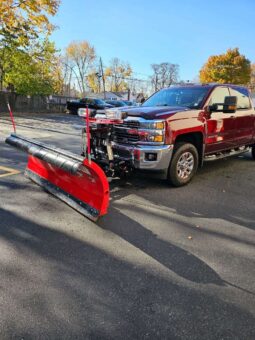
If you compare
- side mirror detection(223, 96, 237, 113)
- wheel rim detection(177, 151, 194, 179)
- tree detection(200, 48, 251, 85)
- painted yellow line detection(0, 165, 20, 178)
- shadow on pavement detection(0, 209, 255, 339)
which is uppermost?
tree detection(200, 48, 251, 85)

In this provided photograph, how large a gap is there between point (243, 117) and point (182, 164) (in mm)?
2747

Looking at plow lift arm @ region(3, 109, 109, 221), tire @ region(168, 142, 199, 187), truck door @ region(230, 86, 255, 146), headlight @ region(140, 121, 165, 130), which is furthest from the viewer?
truck door @ region(230, 86, 255, 146)

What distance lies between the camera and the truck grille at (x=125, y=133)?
17.6 ft

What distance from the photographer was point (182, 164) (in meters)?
5.81

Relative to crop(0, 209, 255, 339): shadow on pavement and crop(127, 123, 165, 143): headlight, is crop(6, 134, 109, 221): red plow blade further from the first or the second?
crop(127, 123, 165, 143): headlight

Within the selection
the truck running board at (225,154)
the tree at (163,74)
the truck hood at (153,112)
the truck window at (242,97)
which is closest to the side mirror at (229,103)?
the truck hood at (153,112)

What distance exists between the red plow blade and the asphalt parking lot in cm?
19

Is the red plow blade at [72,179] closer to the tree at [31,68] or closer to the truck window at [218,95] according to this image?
the truck window at [218,95]

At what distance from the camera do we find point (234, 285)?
9.50 ft

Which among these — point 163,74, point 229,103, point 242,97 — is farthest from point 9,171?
point 163,74

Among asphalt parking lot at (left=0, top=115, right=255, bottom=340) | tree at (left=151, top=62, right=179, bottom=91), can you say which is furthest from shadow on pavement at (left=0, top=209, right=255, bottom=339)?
tree at (left=151, top=62, right=179, bottom=91)

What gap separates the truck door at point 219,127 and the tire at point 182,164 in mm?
577

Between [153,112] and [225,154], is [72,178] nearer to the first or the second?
[153,112]

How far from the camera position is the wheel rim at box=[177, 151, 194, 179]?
18.9ft
